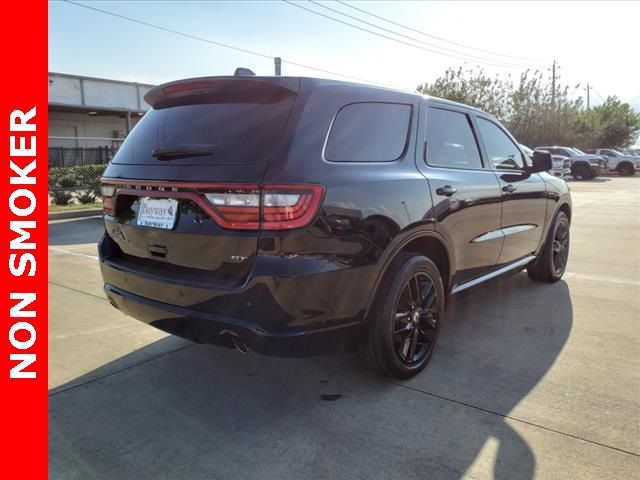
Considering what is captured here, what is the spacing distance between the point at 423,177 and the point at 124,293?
1.96m

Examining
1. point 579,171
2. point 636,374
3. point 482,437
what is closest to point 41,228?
point 482,437

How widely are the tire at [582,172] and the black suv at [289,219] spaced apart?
1079 inches

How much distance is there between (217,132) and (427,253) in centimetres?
161

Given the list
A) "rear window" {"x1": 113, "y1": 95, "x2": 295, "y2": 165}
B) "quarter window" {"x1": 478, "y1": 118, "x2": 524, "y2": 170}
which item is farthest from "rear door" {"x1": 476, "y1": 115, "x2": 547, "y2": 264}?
"rear window" {"x1": 113, "y1": 95, "x2": 295, "y2": 165}

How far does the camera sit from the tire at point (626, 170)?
31.8 meters

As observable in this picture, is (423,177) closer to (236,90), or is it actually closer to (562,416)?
(236,90)

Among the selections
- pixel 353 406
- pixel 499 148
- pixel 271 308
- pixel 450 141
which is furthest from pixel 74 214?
pixel 271 308

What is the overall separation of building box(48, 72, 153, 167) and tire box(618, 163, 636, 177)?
28.5m

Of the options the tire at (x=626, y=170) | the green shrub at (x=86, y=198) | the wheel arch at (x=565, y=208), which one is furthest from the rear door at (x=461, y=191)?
the tire at (x=626, y=170)

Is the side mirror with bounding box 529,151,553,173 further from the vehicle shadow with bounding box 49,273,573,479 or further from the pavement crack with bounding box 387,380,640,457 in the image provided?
the pavement crack with bounding box 387,380,640,457

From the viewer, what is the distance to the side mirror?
4871mm

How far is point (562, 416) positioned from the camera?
2.79 metres

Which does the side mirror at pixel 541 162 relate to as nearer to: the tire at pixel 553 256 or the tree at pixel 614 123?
the tire at pixel 553 256

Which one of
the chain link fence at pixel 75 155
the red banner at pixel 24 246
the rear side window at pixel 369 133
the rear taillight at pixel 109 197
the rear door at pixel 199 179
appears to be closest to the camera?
the rear door at pixel 199 179
